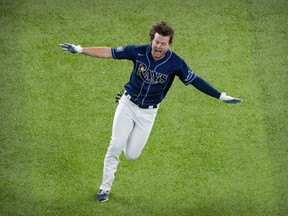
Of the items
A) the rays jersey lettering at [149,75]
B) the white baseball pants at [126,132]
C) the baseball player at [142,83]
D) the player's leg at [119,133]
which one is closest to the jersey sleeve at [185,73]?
the baseball player at [142,83]

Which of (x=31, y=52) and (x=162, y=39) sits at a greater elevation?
(x=162, y=39)

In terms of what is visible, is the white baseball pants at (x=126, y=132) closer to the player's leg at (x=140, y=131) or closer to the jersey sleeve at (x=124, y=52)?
the player's leg at (x=140, y=131)

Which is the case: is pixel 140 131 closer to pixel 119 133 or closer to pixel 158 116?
pixel 119 133

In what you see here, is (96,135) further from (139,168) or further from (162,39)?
(162,39)

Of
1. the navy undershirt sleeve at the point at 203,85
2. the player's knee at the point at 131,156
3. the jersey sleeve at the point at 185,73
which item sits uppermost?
the jersey sleeve at the point at 185,73

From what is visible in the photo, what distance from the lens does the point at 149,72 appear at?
7.28 metres

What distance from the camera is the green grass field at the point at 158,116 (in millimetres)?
7867

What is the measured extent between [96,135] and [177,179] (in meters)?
1.22

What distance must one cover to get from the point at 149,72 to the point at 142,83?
0.54 feet

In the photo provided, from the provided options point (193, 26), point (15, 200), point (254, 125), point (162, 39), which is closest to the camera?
point (162, 39)

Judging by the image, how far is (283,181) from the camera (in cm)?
816

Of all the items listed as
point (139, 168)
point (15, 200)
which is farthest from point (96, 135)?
point (15, 200)

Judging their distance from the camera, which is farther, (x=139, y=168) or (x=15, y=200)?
(x=139, y=168)

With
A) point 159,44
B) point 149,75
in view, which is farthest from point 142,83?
point 159,44
